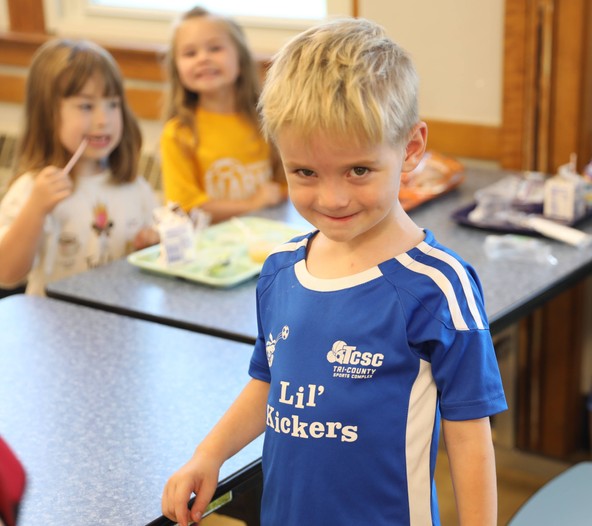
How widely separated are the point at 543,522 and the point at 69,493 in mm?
721

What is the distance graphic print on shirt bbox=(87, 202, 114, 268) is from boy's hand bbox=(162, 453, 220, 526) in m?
1.17

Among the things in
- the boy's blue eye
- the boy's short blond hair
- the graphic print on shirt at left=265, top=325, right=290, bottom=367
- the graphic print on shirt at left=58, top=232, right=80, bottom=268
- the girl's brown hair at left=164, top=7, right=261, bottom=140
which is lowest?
the graphic print on shirt at left=58, top=232, right=80, bottom=268

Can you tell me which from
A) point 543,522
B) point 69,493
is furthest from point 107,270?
point 543,522

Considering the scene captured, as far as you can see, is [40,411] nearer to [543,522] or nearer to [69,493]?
[69,493]

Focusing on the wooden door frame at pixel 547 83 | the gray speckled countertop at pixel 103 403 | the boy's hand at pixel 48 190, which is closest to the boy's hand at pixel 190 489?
the gray speckled countertop at pixel 103 403

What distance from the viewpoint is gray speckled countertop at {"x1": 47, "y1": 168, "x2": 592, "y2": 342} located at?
1809 millimetres

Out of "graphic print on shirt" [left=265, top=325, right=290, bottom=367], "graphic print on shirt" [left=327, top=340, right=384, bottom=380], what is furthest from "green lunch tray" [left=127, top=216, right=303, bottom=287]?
"graphic print on shirt" [left=327, top=340, right=384, bottom=380]

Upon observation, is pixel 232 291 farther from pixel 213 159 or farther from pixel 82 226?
pixel 213 159

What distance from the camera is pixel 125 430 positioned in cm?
143

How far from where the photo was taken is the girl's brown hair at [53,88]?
2.30 metres

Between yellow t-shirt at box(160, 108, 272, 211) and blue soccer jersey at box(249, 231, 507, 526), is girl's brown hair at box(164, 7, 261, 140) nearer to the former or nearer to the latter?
yellow t-shirt at box(160, 108, 272, 211)

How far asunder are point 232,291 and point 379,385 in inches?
34.4

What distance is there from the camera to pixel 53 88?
230 cm

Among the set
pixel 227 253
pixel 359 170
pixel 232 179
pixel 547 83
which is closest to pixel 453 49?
pixel 547 83
